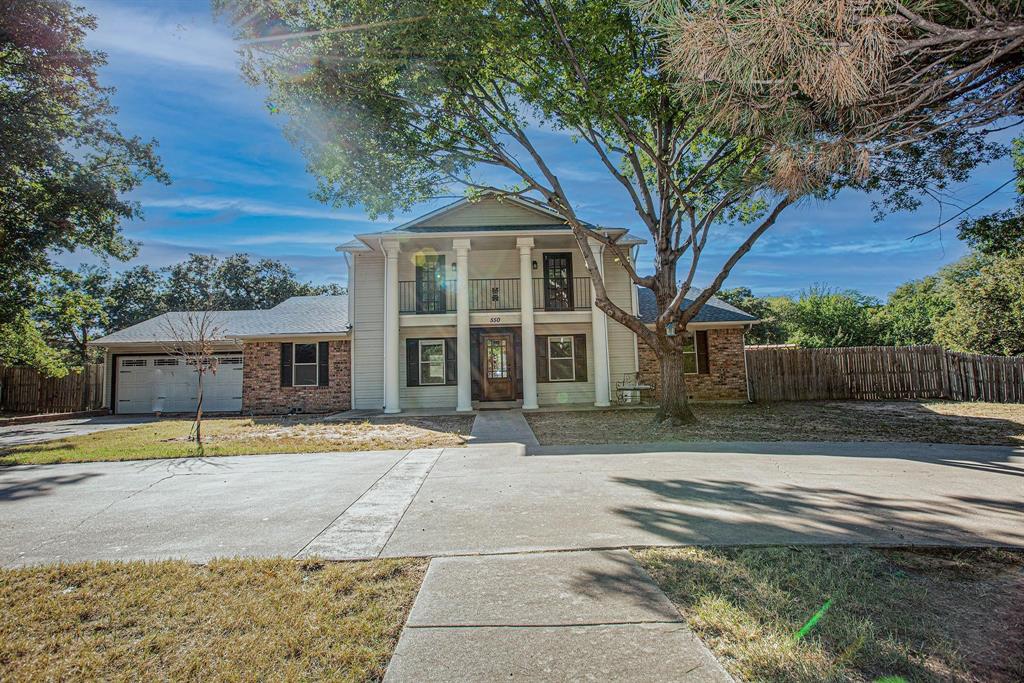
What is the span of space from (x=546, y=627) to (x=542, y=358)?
14.8 meters

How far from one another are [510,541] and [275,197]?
1511 cm

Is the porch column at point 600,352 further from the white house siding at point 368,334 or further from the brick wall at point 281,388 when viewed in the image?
the brick wall at point 281,388

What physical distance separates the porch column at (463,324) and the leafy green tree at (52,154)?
1089 cm

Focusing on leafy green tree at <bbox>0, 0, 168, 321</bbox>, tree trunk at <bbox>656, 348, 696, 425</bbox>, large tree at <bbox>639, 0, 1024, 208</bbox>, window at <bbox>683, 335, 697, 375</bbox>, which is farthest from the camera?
window at <bbox>683, 335, 697, 375</bbox>

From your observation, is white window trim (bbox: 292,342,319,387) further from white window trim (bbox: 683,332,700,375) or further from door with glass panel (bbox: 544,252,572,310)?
white window trim (bbox: 683,332,700,375)

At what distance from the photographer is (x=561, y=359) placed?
17.3m

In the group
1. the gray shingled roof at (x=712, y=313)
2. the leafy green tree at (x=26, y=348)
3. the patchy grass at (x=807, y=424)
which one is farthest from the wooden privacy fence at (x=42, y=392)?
the gray shingled roof at (x=712, y=313)

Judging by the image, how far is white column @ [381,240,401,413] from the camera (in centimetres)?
1566

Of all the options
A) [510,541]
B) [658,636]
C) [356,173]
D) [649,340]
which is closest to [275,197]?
[356,173]

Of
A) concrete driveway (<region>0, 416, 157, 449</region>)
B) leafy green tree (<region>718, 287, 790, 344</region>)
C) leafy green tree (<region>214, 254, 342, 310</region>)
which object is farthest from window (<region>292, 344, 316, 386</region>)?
leafy green tree (<region>718, 287, 790, 344</region>)

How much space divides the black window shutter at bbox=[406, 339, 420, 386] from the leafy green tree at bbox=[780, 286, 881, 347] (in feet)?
91.8

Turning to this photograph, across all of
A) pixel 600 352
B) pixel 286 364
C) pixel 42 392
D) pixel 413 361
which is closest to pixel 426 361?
pixel 413 361

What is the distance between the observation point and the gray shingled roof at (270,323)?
17219 mm

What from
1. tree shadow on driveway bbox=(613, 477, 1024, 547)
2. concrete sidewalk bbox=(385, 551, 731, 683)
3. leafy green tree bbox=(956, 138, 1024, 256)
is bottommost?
tree shadow on driveway bbox=(613, 477, 1024, 547)
